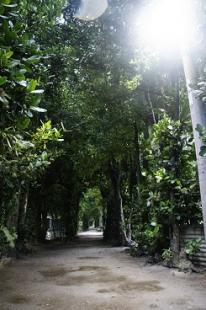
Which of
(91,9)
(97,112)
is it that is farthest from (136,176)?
(91,9)

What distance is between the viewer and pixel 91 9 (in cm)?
1248

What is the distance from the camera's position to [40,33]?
1023cm

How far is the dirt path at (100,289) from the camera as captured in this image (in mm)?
6930

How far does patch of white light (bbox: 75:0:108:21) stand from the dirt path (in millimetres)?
8573

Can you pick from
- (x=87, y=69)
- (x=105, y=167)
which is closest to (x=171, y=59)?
(x=87, y=69)

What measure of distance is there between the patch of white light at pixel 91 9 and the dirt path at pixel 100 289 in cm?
857

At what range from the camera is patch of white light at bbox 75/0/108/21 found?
38.2 ft

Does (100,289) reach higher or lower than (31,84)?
lower

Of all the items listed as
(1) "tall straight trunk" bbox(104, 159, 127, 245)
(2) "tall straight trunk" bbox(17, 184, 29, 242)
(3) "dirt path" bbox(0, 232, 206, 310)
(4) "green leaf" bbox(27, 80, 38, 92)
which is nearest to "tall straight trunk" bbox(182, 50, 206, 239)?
(4) "green leaf" bbox(27, 80, 38, 92)

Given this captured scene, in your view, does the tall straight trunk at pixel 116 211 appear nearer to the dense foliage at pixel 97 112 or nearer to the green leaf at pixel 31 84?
the dense foliage at pixel 97 112

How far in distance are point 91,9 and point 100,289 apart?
9.27m

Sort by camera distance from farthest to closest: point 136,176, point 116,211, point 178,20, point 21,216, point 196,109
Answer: point 116,211
point 136,176
point 21,216
point 178,20
point 196,109

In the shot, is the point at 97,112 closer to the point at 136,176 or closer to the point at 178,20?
Answer: the point at 136,176

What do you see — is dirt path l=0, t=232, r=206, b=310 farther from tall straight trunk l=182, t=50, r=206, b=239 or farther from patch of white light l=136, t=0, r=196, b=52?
patch of white light l=136, t=0, r=196, b=52
